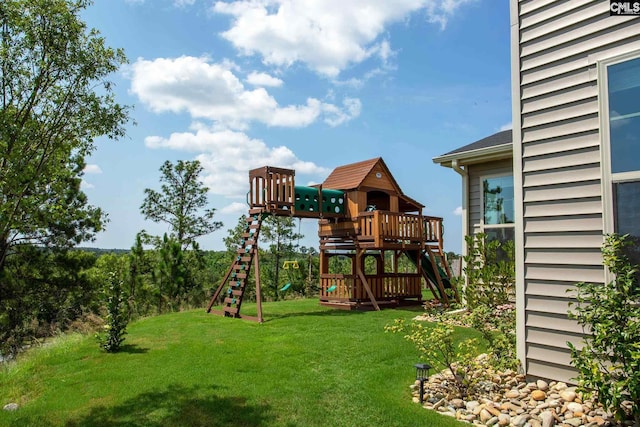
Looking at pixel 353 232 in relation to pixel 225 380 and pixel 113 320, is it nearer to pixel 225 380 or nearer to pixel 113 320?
pixel 113 320

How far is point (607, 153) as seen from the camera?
3.94 m

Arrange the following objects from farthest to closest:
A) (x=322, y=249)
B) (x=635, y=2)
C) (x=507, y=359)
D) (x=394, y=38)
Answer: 1. (x=322, y=249)
2. (x=394, y=38)
3. (x=507, y=359)
4. (x=635, y=2)

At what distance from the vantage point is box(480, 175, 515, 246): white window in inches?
321

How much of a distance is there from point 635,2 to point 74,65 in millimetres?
5542

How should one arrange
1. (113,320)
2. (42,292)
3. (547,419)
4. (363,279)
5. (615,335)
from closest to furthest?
(615,335) < (547,419) < (113,320) < (363,279) < (42,292)

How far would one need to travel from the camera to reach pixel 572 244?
162 inches

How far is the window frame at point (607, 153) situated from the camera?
3.85m

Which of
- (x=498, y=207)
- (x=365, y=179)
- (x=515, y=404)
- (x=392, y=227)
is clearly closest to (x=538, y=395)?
(x=515, y=404)

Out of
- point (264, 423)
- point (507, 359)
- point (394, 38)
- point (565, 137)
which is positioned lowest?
point (264, 423)

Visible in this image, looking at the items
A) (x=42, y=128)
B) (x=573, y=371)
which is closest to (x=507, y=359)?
(x=573, y=371)

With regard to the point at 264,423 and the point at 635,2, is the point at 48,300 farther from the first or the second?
the point at 635,2

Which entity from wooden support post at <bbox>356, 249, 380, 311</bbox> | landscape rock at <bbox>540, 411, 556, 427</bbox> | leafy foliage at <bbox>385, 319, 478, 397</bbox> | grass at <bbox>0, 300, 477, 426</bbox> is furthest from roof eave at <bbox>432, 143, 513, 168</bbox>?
landscape rock at <bbox>540, 411, 556, 427</bbox>

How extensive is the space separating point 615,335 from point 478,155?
5.53 m

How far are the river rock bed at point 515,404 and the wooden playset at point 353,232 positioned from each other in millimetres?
6364
